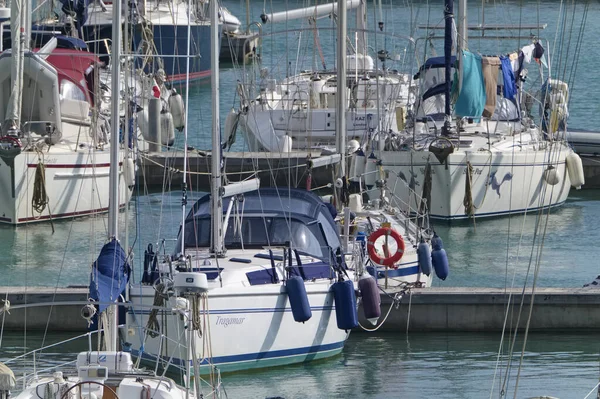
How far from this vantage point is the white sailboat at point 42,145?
31219 millimetres

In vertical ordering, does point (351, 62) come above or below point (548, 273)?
above

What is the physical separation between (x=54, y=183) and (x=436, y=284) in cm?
937

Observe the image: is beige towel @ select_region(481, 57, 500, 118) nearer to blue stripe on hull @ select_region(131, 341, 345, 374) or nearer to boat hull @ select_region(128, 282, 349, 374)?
blue stripe on hull @ select_region(131, 341, 345, 374)

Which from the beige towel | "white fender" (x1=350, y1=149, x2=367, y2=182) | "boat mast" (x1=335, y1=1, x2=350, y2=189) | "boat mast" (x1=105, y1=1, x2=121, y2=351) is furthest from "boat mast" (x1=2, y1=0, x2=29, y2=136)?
"boat mast" (x1=105, y1=1, x2=121, y2=351)

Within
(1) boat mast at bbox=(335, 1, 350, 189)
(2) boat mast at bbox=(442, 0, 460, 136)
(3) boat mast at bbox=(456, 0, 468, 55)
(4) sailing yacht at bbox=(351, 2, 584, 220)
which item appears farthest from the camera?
(3) boat mast at bbox=(456, 0, 468, 55)

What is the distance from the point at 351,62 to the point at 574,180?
7757 mm

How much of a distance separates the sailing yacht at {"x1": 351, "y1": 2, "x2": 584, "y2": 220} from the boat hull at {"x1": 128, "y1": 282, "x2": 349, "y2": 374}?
38.1 ft

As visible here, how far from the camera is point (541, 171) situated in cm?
3328

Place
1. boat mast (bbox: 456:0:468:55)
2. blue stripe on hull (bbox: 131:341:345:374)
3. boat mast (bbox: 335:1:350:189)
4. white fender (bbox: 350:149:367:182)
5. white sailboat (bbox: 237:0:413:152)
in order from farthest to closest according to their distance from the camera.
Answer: white sailboat (bbox: 237:0:413:152) → boat mast (bbox: 456:0:468:55) → white fender (bbox: 350:149:367:182) → boat mast (bbox: 335:1:350:189) → blue stripe on hull (bbox: 131:341:345:374)

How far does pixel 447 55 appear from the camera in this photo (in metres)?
31.8

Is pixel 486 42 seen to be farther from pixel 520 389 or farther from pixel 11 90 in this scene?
pixel 520 389

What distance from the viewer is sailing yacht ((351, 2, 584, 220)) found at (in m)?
32.4

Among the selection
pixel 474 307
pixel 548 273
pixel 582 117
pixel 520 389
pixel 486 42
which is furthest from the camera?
pixel 486 42

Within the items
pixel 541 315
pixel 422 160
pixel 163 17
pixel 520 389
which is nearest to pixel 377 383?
pixel 520 389
